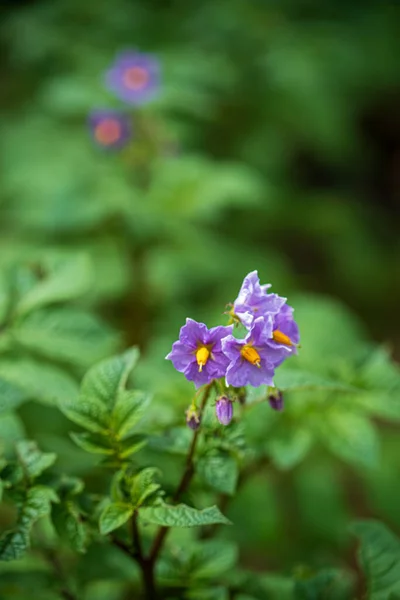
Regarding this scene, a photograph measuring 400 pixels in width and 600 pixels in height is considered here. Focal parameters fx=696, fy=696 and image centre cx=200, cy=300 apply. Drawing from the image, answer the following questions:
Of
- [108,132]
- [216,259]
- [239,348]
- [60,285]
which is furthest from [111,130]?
[239,348]

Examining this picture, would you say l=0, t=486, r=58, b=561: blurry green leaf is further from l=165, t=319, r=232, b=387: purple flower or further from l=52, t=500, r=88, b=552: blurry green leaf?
l=165, t=319, r=232, b=387: purple flower

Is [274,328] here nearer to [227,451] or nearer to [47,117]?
[227,451]

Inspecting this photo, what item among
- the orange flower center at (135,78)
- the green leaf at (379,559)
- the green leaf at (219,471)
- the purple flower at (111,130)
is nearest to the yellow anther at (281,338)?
the green leaf at (219,471)

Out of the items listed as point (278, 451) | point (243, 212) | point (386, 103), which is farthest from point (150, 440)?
point (386, 103)

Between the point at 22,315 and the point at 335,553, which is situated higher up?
the point at 22,315

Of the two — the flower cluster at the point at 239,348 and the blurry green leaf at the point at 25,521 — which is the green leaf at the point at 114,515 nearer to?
the blurry green leaf at the point at 25,521
